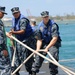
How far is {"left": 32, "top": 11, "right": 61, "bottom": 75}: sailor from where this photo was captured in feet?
33.5

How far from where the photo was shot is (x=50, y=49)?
10312mm

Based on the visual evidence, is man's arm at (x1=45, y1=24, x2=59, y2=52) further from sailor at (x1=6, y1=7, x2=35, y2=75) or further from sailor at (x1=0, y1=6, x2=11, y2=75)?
sailor at (x1=0, y1=6, x2=11, y2=75)

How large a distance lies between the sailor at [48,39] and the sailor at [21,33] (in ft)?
1.35

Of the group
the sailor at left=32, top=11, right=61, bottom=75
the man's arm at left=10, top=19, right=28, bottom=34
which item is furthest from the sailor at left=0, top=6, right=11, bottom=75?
Result: the man's arm at left=10, top=19, right=28, bottom=34

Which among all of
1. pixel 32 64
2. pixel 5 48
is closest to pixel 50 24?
pixel 32 64

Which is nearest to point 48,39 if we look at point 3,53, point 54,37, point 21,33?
point 54,37

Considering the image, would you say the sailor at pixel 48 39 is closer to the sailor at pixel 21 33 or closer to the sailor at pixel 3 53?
the sailor at pixel 21 33

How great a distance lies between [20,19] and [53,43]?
1.16 metres

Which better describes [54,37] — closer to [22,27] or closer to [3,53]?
[22,27]

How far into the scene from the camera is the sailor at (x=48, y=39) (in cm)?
1021

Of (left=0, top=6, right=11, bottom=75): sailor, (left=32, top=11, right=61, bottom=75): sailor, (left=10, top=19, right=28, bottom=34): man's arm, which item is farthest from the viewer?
(left=10, top=19, right=28, bottom=34): man's arm

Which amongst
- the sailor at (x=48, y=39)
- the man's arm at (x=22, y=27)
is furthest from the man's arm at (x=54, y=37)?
the man's arm at (x=22, y=27)

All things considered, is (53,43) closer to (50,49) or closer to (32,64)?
(50,49)

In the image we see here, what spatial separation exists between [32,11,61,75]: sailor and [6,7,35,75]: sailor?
1.35 feet
